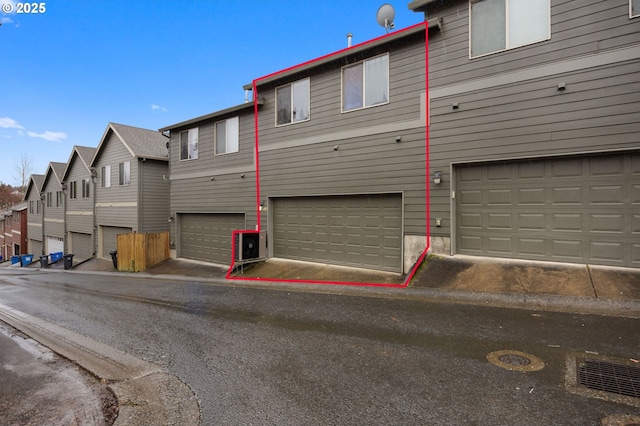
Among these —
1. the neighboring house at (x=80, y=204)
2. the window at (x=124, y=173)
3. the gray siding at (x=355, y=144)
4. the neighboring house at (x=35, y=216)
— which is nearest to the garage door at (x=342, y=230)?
the gray siding at (x=355, y=144)

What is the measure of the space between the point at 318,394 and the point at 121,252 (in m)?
16.8

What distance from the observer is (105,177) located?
71.2ft

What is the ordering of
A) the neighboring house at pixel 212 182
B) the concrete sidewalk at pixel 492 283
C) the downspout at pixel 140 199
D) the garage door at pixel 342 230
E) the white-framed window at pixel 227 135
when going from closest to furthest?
the concrete sidewalk at pixel 492 283 < the garage door at pixel 342 230 < the neighboring house at pixel 212 182 < the white-framed window at pixel 227 135 < the downspout at pixel 140 199

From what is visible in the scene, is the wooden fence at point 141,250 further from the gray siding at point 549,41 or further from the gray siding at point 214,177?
the gray siding at point 549,41

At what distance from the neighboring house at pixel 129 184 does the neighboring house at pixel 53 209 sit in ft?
26.5

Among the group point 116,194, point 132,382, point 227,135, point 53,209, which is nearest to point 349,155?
point 227,135

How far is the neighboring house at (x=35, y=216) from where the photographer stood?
32125 millimetres

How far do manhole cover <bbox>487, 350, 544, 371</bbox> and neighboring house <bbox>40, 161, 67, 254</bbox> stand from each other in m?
32.0

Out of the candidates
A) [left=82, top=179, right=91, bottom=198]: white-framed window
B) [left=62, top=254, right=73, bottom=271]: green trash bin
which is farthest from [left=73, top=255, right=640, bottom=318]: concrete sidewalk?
[left=82, top=179, right=91, bottom=198]: white-framed window

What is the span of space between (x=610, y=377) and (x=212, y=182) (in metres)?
14.1

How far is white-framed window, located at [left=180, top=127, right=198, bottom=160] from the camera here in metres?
15.9

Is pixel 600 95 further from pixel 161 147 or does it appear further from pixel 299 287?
pixel 161 147

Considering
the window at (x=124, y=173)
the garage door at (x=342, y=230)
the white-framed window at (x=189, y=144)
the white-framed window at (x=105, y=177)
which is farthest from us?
the white-framed window at (x=105, y=177)

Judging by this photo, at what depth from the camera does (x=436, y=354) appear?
13.7 feet
